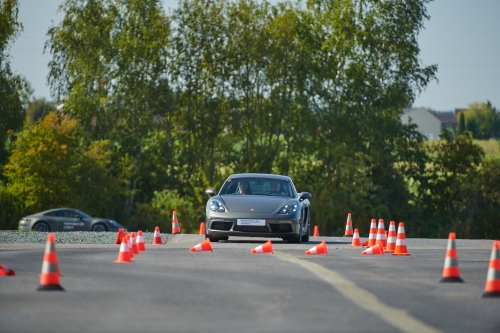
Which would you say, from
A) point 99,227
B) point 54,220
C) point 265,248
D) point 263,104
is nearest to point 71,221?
point 54,220

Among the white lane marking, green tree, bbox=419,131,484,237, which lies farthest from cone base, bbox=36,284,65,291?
green tree, bbox=419,131,484,237

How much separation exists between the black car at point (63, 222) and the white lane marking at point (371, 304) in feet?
93.3

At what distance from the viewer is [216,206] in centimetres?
2172

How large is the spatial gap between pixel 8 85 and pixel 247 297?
48316mm

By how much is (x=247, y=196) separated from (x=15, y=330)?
13.8 metres

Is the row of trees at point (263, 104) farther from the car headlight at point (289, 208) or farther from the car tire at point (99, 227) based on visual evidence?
the car headlight at point (289, 208)

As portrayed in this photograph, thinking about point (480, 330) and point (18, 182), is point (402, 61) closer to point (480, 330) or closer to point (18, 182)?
point (18, 182)

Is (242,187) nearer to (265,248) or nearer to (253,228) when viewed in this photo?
(253,228)

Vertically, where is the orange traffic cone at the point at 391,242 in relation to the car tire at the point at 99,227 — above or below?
below

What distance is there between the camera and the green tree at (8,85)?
2247 inches

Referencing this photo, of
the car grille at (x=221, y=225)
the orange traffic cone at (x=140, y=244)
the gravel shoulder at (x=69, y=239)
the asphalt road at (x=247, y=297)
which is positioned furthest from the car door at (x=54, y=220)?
the asphalt road at (x=247, y=297)

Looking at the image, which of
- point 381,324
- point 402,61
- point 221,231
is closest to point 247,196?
point 221,231

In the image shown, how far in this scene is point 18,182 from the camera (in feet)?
173

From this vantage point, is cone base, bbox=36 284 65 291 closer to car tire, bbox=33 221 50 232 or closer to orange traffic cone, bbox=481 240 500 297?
orange traffic cone, bbox=481 240 500 297
